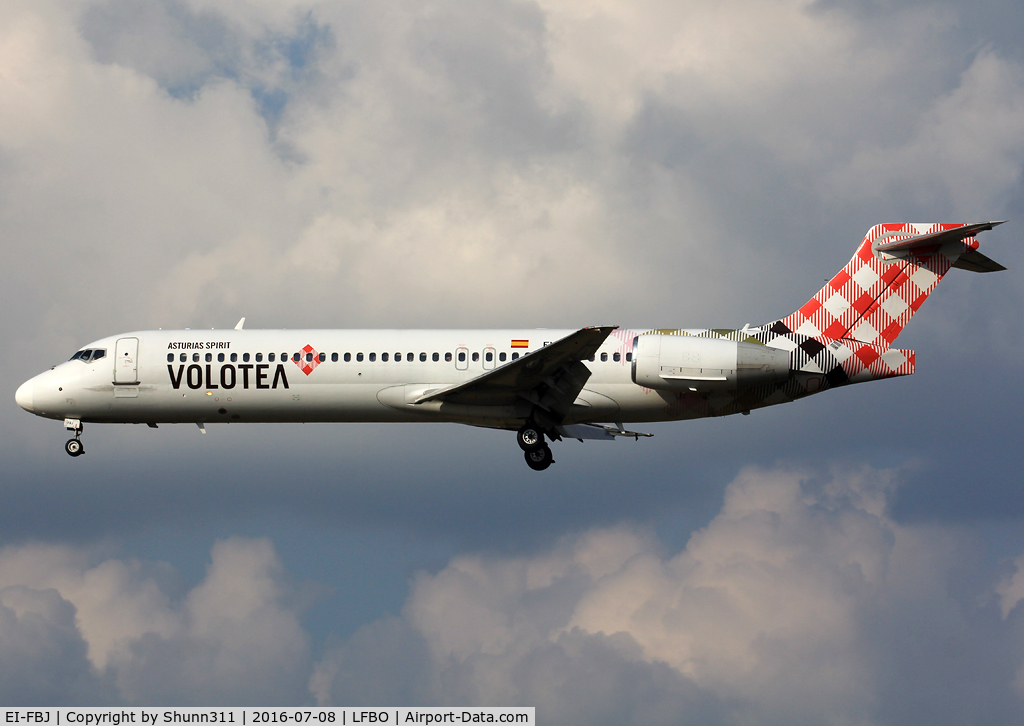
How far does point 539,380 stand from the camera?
34531 mm

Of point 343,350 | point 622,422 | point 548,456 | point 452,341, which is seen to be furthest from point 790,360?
point 343,350

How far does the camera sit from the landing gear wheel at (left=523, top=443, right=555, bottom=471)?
36281mm

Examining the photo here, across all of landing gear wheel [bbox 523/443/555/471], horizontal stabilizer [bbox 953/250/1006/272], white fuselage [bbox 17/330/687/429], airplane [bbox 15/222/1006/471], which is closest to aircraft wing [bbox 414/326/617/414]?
airplane [bbox 15/222/1006/471]

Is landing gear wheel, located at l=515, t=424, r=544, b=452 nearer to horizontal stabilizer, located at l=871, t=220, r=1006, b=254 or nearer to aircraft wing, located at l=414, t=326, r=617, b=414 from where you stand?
aircraft wing, located at l=414, t=326, r=617, b=414

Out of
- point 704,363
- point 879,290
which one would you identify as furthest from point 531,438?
point 879,290

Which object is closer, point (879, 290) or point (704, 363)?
point (704, 363)

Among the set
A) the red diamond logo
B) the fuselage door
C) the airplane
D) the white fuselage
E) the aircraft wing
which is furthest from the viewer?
Answer: the fuselage door

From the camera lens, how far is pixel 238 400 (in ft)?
119

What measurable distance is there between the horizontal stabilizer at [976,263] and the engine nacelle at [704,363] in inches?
250

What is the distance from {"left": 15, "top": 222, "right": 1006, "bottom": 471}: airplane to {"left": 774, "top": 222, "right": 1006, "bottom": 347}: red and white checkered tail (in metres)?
0.04

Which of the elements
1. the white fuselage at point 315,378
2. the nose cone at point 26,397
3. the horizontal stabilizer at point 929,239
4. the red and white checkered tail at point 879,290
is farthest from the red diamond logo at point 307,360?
the horizontal stabilizer at point 929,239

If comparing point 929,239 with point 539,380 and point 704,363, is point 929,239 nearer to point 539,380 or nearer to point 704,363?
point 704,363

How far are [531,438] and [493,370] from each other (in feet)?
9.73

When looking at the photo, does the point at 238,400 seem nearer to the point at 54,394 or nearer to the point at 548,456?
the point at 54,394
